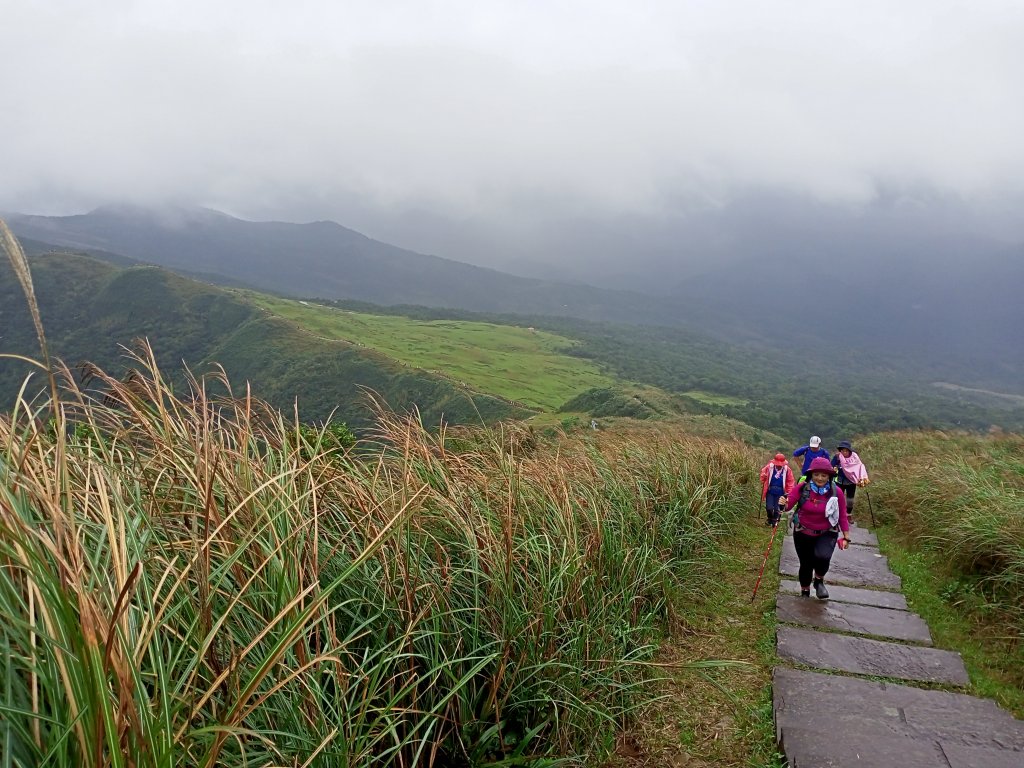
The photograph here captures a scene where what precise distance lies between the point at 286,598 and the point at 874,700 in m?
3.51

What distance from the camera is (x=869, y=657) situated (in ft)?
14.1

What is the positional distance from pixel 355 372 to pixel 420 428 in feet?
A: 205

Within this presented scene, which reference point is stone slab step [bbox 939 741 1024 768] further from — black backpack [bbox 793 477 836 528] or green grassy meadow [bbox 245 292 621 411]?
green grassy meadow [bbox 245 292 621 411]

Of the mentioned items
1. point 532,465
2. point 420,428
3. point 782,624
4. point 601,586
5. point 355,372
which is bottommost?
point 355,372

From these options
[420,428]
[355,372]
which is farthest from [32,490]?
[355,372]

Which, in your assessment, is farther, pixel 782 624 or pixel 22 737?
pixel 782 624

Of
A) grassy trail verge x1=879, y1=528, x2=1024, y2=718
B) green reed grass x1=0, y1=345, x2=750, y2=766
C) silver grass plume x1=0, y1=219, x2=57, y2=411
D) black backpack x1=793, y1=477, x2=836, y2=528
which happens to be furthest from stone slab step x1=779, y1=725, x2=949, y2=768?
silver grass plume x1=0, y1=219, x2=57, y2=411

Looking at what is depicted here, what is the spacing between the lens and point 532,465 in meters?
4.88

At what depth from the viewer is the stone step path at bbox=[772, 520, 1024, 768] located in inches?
124

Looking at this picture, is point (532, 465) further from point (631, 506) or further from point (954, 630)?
point (954, 630)

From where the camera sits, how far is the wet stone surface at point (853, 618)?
475cm

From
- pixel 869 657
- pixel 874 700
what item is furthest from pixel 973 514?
pixel 874 700

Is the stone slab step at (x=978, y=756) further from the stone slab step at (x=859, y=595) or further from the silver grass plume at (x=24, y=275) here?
the silver grass plume at (x=24, y=275)

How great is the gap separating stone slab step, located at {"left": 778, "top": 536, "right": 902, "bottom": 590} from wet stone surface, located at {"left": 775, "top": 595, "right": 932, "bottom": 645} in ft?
2.52
